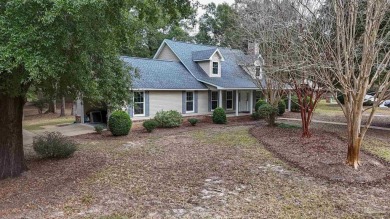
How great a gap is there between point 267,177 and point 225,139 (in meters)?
5.83

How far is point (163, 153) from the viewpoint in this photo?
10875mm

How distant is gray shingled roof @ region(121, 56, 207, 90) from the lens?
1852 centimetres

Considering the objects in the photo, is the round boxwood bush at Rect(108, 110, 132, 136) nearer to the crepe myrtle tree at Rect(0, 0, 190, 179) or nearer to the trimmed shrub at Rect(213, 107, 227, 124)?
the crepe myrtle tree at Rect(0, 0, 190, 179)

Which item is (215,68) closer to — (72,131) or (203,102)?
(203,102)

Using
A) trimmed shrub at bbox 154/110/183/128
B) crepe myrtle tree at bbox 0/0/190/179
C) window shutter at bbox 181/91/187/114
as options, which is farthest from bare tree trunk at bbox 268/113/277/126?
crepe myrtle tree at bbox 0/0/190/179

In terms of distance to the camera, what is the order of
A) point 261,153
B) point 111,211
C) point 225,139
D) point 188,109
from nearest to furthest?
point 111,211 < point 261,153 < point 225,139 < point 188,109

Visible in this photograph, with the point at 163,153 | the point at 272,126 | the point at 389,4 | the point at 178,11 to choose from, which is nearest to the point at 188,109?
the point at 272,126

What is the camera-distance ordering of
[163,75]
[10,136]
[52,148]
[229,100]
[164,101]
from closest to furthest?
[10,136] < [52,148] < [164,101] < [163,75] < [229,100]

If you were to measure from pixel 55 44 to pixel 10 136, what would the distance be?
4035mm

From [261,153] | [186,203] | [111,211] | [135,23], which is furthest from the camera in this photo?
[261,153]

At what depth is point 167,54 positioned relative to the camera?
24422 mm

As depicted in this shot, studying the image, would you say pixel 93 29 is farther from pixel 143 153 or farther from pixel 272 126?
pixel 272 126

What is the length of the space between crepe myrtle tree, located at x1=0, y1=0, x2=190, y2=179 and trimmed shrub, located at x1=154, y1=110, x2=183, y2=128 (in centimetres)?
905

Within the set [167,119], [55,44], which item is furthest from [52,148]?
[167,119]
